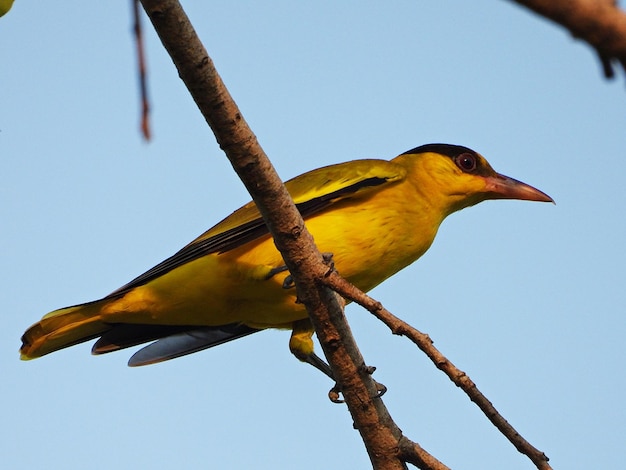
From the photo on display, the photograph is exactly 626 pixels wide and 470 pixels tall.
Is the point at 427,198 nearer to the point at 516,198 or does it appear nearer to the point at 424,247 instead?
the point at 424,247

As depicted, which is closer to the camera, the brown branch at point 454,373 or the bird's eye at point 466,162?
the brown branch at point 454,373

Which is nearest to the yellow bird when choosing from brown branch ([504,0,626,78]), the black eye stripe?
the black eye stripe

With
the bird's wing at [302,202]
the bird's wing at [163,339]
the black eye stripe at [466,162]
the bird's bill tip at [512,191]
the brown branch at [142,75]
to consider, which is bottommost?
the brown branch at [142,75]

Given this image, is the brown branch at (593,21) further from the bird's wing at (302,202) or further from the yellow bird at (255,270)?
the bird's wing at (302,202)

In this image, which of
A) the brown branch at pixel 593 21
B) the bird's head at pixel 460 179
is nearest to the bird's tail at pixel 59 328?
the bird's head at pixel 460 179

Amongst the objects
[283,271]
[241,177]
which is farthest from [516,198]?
[241,177]

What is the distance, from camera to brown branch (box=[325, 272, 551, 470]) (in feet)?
9.21

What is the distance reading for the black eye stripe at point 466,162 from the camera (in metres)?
5.50

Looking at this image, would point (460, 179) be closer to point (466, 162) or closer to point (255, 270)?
point (466, 162)

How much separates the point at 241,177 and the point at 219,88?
0.49 metres

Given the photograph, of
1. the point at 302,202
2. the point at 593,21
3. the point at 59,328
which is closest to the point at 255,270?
the point at 302,202

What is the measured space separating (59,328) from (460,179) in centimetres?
272

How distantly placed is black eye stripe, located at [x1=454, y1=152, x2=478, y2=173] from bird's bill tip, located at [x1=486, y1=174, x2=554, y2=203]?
14 centimetres

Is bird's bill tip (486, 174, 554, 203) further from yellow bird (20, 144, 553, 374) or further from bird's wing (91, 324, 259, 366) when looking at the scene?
bird's wing (91, 324, 259, 366)
